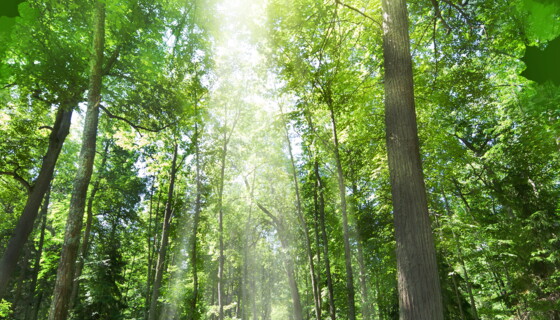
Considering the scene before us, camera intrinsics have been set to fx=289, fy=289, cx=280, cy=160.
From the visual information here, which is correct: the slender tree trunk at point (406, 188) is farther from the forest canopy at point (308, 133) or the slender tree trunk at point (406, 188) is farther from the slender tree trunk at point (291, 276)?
the slender tree trunk at point (291, 276)

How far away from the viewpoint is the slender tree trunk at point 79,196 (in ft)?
19.2

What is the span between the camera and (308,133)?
38.5ft

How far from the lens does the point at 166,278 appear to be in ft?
64.4

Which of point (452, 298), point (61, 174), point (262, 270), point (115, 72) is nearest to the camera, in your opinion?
point (115, 72)

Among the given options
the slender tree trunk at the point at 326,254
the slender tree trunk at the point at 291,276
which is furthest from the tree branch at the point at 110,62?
the slender tree trunk at the point at 291,276

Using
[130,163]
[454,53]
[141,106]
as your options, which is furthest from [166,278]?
[454,53]

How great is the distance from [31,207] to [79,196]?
4258mm

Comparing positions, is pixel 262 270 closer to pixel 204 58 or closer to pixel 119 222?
pixel 119 222

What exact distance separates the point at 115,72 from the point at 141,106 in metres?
1.27

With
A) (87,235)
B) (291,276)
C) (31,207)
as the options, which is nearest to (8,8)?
(31,207)

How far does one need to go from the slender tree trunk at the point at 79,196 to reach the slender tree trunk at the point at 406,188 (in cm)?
578

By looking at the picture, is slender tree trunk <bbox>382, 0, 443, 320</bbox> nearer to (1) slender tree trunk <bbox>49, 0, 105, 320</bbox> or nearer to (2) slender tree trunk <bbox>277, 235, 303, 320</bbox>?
(1) slender tree trunk <bbox>49, 0, 105, 320</bbox>

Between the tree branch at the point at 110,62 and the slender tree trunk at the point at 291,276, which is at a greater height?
the tree branch at the point at 110,62

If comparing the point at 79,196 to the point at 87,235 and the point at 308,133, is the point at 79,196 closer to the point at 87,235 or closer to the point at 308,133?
the point at 308,133
